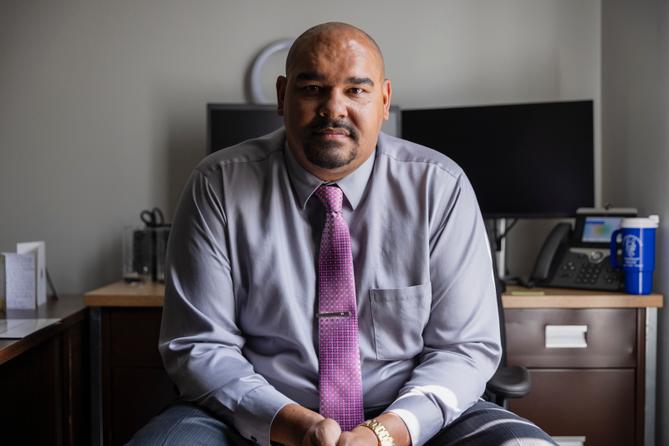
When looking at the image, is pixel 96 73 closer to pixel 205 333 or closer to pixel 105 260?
pixel 105 260

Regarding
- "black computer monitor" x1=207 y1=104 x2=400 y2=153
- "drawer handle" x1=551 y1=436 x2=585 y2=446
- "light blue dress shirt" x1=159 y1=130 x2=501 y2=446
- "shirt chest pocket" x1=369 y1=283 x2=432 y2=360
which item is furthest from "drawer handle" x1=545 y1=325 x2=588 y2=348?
"black computer monitor" x1=207 y1=104 x2=400 y2=153

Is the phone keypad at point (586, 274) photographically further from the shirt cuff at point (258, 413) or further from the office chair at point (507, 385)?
the shirt cuff at point (258, 413)

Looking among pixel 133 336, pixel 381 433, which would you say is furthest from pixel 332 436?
pixel 133 336

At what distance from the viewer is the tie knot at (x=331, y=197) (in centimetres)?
148

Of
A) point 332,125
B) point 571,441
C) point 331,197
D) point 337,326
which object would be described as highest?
point 332,125

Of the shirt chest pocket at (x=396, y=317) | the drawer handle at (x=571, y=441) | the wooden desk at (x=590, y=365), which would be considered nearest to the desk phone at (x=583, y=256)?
the wooden desk at (x=590, y=365)

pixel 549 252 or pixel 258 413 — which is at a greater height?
pixel 549 252

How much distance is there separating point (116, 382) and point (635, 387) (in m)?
1.60

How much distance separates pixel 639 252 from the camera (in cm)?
202

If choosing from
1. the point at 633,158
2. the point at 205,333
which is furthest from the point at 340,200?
the point at 633,158

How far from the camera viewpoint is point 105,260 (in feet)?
8.68

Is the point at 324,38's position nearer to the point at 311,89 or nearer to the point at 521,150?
the point at 311,89

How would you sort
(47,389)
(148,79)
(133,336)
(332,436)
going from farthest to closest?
1. (148,79)
2. (133,336)
3. (47,389)
4. (332,436)

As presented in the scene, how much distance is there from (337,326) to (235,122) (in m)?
1.17
